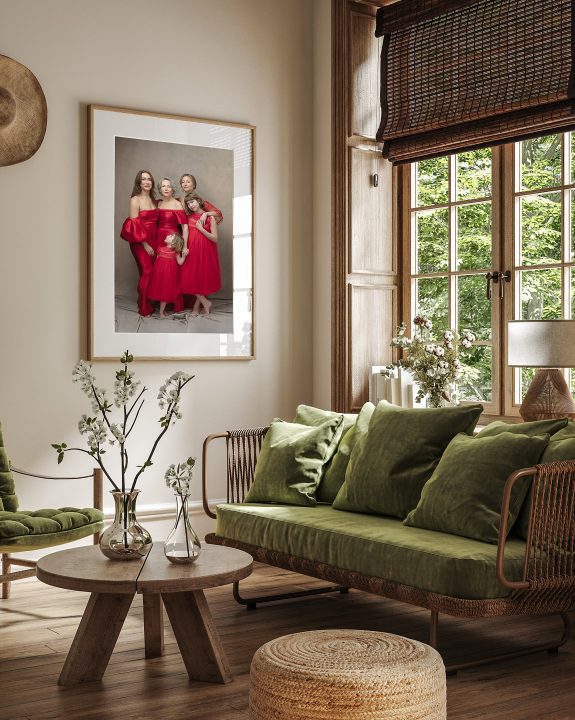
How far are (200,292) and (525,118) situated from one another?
1.92m

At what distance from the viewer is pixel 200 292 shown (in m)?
5.56

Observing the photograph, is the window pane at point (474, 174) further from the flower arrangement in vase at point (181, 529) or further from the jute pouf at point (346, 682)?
the jute pouf at point (346, 682)

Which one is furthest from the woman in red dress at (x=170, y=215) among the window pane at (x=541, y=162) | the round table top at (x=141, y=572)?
the round table top at (x=141, y=572)

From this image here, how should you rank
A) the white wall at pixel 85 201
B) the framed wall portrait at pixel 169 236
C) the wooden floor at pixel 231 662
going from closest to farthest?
the wooden floor at pixel 231 662, the white wall at pixel 85 201, the framed wall portrait at pixel 169 236

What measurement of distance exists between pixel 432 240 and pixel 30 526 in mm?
2812

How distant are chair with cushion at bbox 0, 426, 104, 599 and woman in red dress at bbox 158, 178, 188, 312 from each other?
1352 mm

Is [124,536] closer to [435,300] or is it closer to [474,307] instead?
[474,307]

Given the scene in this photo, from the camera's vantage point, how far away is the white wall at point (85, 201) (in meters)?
5.05

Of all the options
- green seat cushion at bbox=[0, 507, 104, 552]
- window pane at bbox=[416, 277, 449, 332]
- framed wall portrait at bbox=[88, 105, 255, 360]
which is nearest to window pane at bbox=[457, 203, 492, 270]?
window pane at bbox=[416, 277, 449, 332]

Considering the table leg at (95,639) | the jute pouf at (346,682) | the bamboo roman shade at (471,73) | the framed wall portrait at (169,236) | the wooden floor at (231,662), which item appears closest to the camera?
the jute pouf at (346,682)

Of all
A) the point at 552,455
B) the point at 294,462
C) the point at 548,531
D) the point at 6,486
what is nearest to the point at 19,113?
the point at 6,486

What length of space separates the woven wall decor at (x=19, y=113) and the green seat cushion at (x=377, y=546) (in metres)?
2.03

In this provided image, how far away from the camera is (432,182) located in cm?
574

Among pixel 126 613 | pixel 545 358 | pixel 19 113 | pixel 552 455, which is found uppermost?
pixel 19 113
